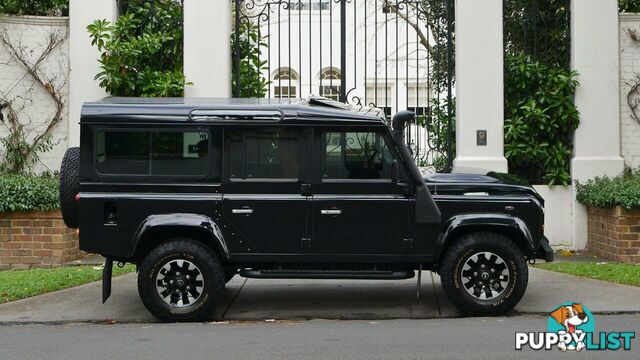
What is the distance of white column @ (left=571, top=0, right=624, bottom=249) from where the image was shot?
43.3 ft

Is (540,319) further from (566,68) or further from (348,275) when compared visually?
(566,68)

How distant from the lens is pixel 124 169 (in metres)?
8.52

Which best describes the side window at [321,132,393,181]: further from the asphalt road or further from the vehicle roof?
the asphalt road

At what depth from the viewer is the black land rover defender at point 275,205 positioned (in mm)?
8391

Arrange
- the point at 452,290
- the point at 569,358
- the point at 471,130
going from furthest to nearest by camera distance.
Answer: the point at 471,130 → the point at 452,290 → the point at 569,358

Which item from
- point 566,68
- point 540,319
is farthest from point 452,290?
point 566,68

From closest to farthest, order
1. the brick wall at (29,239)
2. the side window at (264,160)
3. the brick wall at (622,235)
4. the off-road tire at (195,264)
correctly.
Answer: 1. the off-road tire at (195,264)
2. the side window at (264,160)
3. the brick wall at (622,235)
4. the brick wall at (29,239)

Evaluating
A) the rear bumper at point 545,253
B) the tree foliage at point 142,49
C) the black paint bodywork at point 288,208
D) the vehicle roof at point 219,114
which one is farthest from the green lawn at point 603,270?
the tree foliage at point 142,49

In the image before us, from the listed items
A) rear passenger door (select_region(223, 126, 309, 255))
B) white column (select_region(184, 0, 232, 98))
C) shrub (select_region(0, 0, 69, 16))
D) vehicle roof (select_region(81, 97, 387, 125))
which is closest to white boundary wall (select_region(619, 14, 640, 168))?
white column (select_region(184, 0, 232, 98))

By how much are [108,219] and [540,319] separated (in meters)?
4.25

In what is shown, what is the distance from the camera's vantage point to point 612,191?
1200cm

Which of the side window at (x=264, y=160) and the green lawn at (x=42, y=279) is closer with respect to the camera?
the side window at (x=264, y=160)

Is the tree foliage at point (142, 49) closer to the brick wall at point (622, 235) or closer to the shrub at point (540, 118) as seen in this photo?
the shrub at point (540, 118)

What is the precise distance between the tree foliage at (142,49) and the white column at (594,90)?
6.04m
